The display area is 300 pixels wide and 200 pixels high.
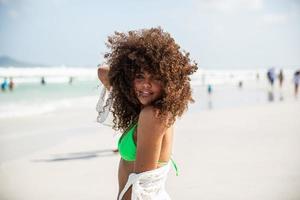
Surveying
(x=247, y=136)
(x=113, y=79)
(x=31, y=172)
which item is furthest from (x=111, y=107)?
(x=247, y=136)

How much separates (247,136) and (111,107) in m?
7.11

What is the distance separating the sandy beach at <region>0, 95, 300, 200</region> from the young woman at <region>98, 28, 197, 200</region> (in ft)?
10.1

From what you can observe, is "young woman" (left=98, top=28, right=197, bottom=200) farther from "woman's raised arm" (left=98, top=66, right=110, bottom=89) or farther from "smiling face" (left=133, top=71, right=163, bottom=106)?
"woman's raised arm" (left=98, top=66, right=110, bottom=89)

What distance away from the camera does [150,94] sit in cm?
236

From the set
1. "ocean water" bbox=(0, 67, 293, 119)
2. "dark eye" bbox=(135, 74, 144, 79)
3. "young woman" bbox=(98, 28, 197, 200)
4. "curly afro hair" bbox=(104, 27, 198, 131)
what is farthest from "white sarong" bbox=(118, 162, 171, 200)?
"ocean water" bbox=(0, 67, 293, 119)

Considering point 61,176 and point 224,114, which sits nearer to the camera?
point 61,176

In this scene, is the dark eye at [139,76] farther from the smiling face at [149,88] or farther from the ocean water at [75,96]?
the ocean water at [75,96]

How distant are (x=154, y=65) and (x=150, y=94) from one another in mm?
166

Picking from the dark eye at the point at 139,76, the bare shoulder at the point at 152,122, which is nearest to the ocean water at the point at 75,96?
the dark eye at the point at 139,76

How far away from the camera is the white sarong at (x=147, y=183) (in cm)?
227

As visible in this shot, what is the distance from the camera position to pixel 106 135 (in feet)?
32.9

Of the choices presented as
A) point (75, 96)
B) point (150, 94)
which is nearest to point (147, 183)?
point (150, 94)

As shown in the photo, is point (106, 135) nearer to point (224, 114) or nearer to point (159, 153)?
point (224, 114)

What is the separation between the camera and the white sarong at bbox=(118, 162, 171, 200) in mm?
2270
